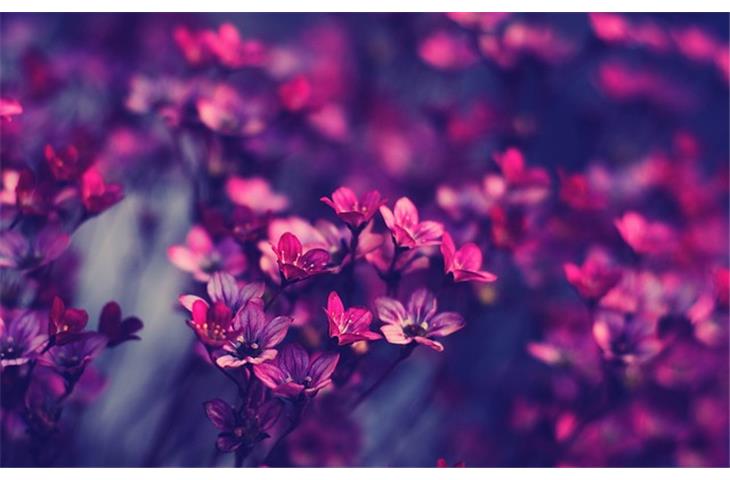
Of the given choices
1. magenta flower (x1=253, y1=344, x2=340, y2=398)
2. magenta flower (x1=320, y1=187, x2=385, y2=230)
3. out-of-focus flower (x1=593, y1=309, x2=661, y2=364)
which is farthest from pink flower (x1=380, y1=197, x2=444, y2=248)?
out-of-focus flower (x1=593, y1=309, x2=661, y2=364)

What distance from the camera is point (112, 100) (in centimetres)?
143

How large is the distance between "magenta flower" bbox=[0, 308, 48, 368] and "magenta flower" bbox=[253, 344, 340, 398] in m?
0.25

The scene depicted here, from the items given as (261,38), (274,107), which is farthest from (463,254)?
(261,38)

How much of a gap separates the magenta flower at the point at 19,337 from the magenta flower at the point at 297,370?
9.9 inches

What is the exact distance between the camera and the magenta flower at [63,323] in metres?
0.84

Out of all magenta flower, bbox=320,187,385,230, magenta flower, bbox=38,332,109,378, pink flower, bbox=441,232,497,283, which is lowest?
magenta flower, bbox=38,332,109,378

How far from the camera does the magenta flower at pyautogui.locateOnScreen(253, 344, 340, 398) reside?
84 cm

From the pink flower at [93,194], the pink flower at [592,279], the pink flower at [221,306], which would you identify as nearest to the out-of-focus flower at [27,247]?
the pink flower at [93,194]

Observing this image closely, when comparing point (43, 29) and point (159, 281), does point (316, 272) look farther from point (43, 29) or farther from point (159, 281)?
point (43, 29)

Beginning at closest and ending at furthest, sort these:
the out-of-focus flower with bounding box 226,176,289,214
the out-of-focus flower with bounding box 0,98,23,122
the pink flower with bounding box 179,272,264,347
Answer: the pink flower with bounding box 179,272,264,347 → the out-of-focus flower with bounding box 0,98,23,122 → the out-of-focus flower with bounding box 226,176,289,214

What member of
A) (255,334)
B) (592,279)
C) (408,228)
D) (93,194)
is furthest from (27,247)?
→ (592,279)

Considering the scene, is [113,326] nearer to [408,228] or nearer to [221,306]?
[221,306]

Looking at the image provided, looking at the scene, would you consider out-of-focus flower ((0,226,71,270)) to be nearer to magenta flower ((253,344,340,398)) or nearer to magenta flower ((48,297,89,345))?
magenta flower ((48,297,89,345))

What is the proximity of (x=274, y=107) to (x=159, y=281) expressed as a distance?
49 cm
